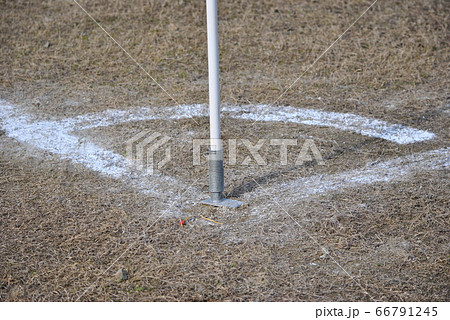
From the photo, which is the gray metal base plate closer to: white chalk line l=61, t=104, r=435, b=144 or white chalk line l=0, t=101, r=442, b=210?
white chalk line l=0, t=101, r=442, b=210

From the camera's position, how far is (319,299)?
328 centimetres

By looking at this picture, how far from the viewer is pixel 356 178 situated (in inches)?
194

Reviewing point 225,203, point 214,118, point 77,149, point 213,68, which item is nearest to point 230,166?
point 225,203

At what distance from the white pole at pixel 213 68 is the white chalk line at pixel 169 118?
70 cm

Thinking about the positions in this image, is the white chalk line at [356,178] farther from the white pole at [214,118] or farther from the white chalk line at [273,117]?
the white chalk line at [273,117]

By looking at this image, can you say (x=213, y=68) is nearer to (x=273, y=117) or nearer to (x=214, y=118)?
(x=214, y=118)

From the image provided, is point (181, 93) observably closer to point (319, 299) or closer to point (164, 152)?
point (164, 152)

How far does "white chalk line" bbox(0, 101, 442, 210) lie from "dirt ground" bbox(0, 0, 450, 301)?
126 millimetres

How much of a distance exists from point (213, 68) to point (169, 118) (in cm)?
247

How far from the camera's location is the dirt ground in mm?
3518

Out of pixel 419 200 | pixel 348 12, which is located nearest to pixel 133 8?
pixel 348 12

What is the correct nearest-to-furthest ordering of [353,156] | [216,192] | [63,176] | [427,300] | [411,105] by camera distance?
[427,300] < [216,192] < [63,176] < [353,156] < [411,105]

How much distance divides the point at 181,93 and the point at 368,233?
391 centimetres

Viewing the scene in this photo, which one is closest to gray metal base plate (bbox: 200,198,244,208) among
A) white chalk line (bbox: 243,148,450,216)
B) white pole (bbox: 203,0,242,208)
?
white pole (bbox: 203,0,242,208)
